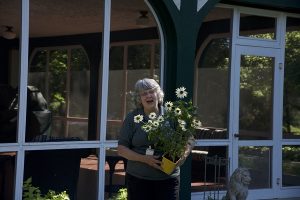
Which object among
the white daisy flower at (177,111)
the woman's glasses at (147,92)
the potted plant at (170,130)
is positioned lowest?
the potted plant at (170,130)

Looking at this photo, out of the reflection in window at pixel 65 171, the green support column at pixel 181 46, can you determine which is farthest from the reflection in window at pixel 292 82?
the reflection in window at pixel 65 171

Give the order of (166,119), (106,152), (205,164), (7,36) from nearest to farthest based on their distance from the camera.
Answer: (166,119) < (106,152) < (205,164) < (7,36)

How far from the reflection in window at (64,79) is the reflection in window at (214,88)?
2.23m

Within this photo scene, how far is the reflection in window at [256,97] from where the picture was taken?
7395 millimetres

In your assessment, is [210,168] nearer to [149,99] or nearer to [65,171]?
[65,171]

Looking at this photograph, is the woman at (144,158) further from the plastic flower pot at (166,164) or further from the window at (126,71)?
the window at (126,71)

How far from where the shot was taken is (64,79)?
11.5 metres

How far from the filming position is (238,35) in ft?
24.1

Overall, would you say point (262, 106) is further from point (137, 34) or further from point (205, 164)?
point (137, 34)

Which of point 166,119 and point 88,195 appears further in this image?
point 88,195

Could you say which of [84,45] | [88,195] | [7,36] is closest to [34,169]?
[88,195]

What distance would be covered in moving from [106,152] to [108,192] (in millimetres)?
427

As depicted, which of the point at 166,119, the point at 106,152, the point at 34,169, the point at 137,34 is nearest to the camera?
the point at 166,119

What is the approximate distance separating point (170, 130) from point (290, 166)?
416 cm
